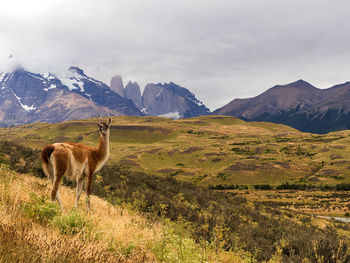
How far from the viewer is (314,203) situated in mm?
59656

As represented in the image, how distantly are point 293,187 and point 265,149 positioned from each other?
4921 centimetres

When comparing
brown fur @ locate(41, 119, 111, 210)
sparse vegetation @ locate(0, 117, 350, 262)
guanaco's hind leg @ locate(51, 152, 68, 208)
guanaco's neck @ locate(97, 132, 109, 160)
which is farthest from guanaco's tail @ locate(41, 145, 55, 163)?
guanaco's neck @ locate(97, 132, 109, 160)

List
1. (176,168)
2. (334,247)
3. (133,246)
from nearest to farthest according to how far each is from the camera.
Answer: (133,246), (334,247), (176,168)

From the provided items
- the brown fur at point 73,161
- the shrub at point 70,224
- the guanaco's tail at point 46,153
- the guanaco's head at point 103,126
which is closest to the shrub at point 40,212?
the shrub at point 70,224

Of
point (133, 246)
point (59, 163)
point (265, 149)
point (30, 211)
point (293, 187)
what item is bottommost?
point (293, 187)

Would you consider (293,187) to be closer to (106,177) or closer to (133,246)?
(106,177)

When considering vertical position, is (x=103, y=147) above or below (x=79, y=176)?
above

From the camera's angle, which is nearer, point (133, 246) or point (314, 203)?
point (133, 246)

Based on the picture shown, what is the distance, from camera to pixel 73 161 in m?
7.60

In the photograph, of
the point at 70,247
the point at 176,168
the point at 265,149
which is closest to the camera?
the point at 70,247

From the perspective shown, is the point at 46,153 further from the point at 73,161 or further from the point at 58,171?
the point at 73,161

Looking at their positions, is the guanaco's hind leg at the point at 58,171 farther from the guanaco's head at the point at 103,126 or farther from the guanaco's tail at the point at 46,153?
the guanaco's head at the point at 103,126

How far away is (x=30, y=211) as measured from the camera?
4.89 metres

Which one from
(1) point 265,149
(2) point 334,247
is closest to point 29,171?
(2) point 334,247
